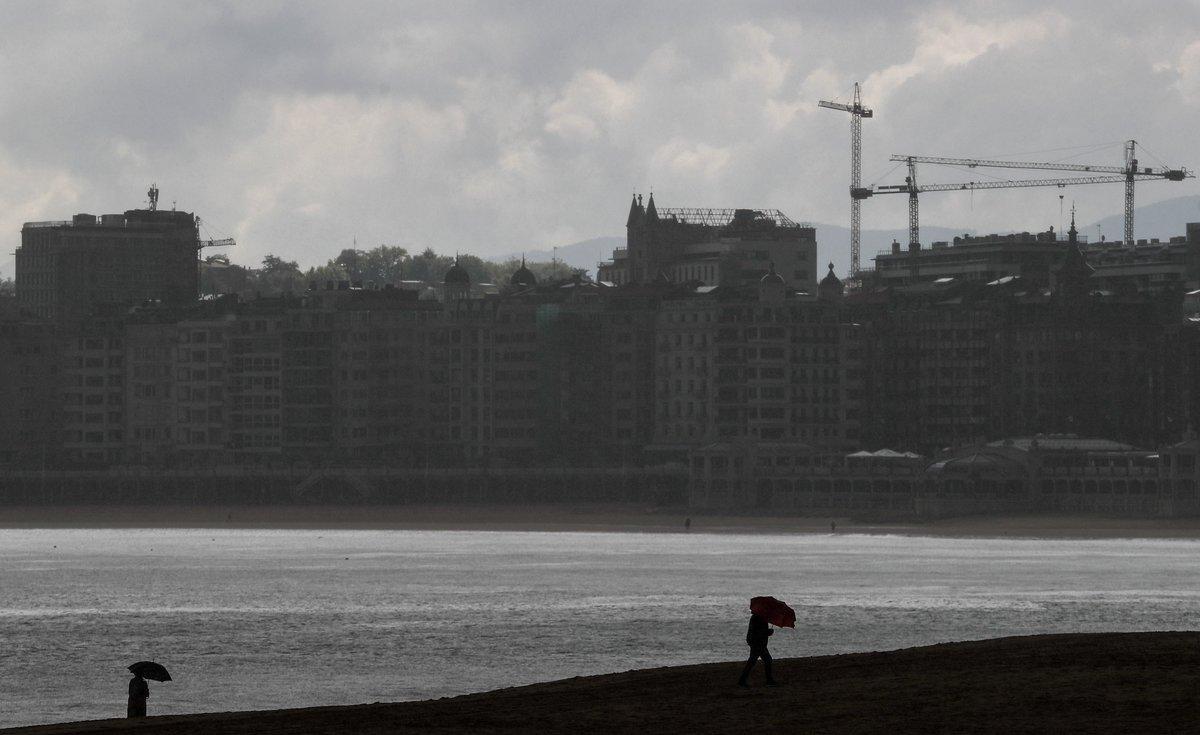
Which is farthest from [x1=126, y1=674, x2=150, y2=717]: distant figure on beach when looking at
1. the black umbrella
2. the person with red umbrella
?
the person with red umbrella

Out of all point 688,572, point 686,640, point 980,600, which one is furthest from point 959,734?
point 688,572

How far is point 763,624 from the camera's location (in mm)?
57688

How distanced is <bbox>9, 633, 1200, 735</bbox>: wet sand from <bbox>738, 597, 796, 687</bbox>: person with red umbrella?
18.9 inches

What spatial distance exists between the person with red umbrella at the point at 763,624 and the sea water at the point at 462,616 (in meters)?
29.6

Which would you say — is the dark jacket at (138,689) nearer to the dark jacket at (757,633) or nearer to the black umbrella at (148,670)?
the black umbrella at (148,670)

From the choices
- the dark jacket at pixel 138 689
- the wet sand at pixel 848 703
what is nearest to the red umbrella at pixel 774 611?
the wet sand at pixel 848 703

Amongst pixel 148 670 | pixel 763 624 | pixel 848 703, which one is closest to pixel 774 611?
pixel 763 624

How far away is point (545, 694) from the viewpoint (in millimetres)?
60688

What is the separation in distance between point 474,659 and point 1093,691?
173 ft

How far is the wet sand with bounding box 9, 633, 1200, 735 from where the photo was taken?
171 ft

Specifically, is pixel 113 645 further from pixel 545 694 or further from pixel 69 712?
pixel 545 694

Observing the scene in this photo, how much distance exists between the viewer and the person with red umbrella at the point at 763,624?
56156 mm

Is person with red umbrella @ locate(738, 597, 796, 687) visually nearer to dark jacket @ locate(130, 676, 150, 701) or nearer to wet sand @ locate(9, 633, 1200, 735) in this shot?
wet sand @ locate(9, 633, 1200, 735)

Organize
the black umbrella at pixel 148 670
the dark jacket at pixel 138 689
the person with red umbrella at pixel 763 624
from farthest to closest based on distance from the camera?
the dark jacket at pixel 138 689
the black umbrella at pixel 148 670
the person with red umbrella at pixel 763 624
